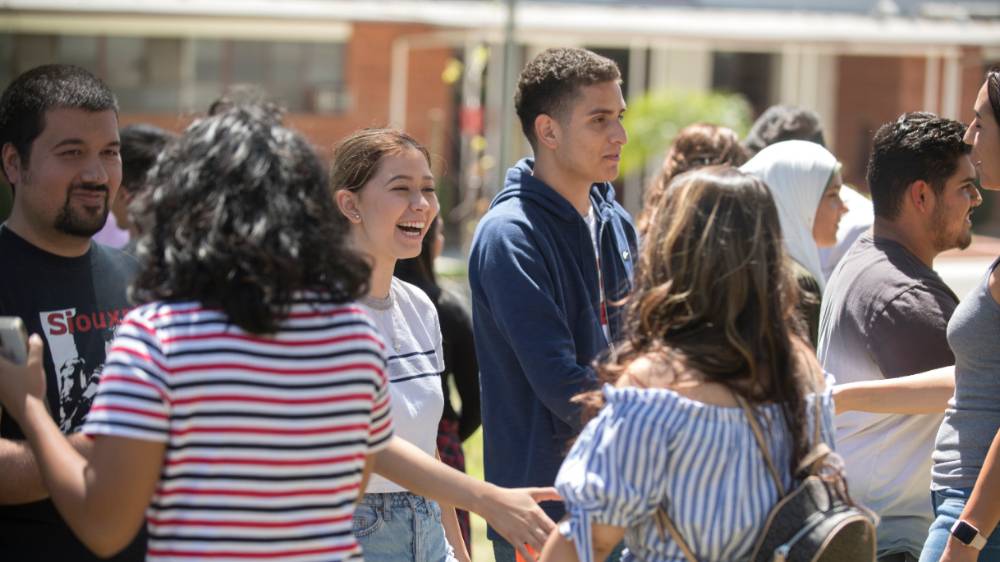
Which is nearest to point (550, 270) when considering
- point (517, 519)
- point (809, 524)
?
point (517, 519)

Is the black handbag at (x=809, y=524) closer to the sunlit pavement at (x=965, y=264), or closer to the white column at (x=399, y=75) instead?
the sunlit pavement at (x=965, y=264)

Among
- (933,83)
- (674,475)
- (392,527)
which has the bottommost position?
(392,527)

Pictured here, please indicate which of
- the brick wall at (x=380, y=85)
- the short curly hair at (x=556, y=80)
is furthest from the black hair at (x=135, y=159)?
the brick wall at (x=380, y=85)

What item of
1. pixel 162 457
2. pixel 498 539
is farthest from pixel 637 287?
pixel 498 539

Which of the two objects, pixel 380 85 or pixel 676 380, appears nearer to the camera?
pixel 676 380

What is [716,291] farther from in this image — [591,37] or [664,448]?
[591,37]

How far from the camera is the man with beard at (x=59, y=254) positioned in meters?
2.72

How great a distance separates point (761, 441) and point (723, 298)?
282mm

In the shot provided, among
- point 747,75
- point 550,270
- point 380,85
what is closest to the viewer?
point 550,270

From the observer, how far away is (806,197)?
4.57 meters

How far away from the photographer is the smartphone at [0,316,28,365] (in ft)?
7.00

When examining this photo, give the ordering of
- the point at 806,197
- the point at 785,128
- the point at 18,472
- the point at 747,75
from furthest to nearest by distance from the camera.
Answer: the point at 747,75, the point at 785,128, the point at 806,197, the point at 18,472

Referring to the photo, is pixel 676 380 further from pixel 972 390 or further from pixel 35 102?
pixel 35 102

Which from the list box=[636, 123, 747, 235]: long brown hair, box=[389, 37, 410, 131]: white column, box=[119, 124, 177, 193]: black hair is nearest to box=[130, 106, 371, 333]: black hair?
box=[119, 124, 177, 193]: black hair
